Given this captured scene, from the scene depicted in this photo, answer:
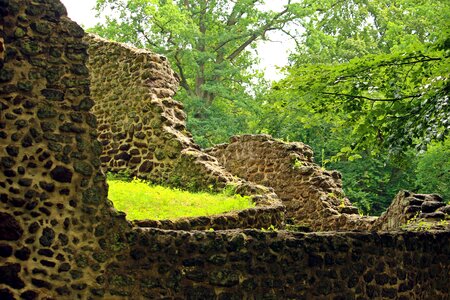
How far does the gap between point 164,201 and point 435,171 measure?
20778mm

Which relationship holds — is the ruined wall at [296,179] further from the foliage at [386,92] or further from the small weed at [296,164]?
the foliage at [386,92]

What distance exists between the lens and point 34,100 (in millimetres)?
7840

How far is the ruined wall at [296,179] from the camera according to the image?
19188mm

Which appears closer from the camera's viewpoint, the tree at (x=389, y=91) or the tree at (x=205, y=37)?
the tree at (x=389, y=91)

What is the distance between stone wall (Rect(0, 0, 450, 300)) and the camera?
24.5ft

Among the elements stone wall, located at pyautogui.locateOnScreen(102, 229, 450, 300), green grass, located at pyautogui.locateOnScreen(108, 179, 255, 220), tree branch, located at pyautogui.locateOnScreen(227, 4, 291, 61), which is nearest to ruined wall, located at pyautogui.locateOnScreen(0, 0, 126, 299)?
stone wall, located at pyautogui.locateOnScreen(102, 229, 450, 300)

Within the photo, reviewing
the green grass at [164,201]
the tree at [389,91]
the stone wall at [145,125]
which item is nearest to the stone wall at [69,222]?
the green grass at [164,201]

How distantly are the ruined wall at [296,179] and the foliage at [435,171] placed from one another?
36.5 ft

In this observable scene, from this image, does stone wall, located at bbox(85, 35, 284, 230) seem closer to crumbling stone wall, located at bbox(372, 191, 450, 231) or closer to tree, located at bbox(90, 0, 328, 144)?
crumbling stone wall, located at bbox(372, 191, 450, 231)

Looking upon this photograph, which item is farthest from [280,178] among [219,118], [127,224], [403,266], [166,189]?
[219,118]

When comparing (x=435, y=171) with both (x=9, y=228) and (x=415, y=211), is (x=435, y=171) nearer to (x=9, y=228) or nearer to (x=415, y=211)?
(x=415, y=211)

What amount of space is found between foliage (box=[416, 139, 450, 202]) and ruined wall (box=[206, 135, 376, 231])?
11117 millimetres

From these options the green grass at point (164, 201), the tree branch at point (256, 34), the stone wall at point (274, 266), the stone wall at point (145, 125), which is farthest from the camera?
the tree branch at point (256, 34)

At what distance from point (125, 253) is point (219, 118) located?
27.1 meters
